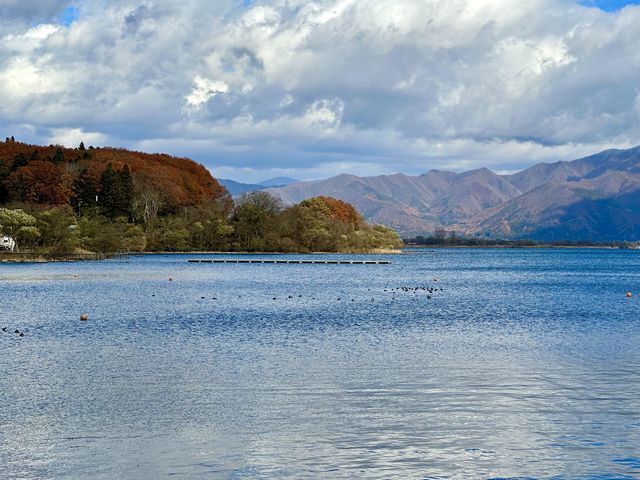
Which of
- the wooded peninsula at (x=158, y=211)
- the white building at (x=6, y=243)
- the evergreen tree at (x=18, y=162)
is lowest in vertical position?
the white building at (x=6, y=243)

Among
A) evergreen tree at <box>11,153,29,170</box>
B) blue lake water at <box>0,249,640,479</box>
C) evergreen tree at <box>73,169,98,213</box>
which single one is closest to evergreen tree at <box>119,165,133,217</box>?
evergreen tree at <box>73,169,98,213</box>

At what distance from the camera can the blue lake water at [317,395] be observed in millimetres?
16766

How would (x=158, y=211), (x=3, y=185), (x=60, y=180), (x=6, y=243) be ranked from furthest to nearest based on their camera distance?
(x=158, y=211)
(x=3, y=185)
(x=60, y=180)
(x=6, y=243)

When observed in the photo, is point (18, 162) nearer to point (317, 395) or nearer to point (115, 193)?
point (115, 193)

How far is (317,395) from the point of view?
77.3 feet

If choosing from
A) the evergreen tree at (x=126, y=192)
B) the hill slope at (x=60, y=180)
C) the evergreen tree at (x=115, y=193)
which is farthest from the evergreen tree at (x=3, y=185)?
the evergreen tree at (x=126, y=192)

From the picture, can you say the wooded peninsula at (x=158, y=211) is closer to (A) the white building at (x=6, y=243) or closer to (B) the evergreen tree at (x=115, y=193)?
(B) the evergreen tree at (x=115, y=193)

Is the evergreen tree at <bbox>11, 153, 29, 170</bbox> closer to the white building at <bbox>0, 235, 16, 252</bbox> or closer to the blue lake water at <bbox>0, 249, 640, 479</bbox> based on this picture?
the white building at <bbox>0, 235, 16, 252</bbox>

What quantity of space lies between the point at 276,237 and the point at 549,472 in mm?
169057

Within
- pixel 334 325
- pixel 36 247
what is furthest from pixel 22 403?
pixel 36 247

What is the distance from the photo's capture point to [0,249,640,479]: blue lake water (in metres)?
16.8

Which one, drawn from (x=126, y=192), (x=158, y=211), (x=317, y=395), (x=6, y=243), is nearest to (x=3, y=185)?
(x=126, y=192)

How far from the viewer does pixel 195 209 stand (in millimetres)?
187500

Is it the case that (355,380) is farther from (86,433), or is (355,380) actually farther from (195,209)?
(195,209)
